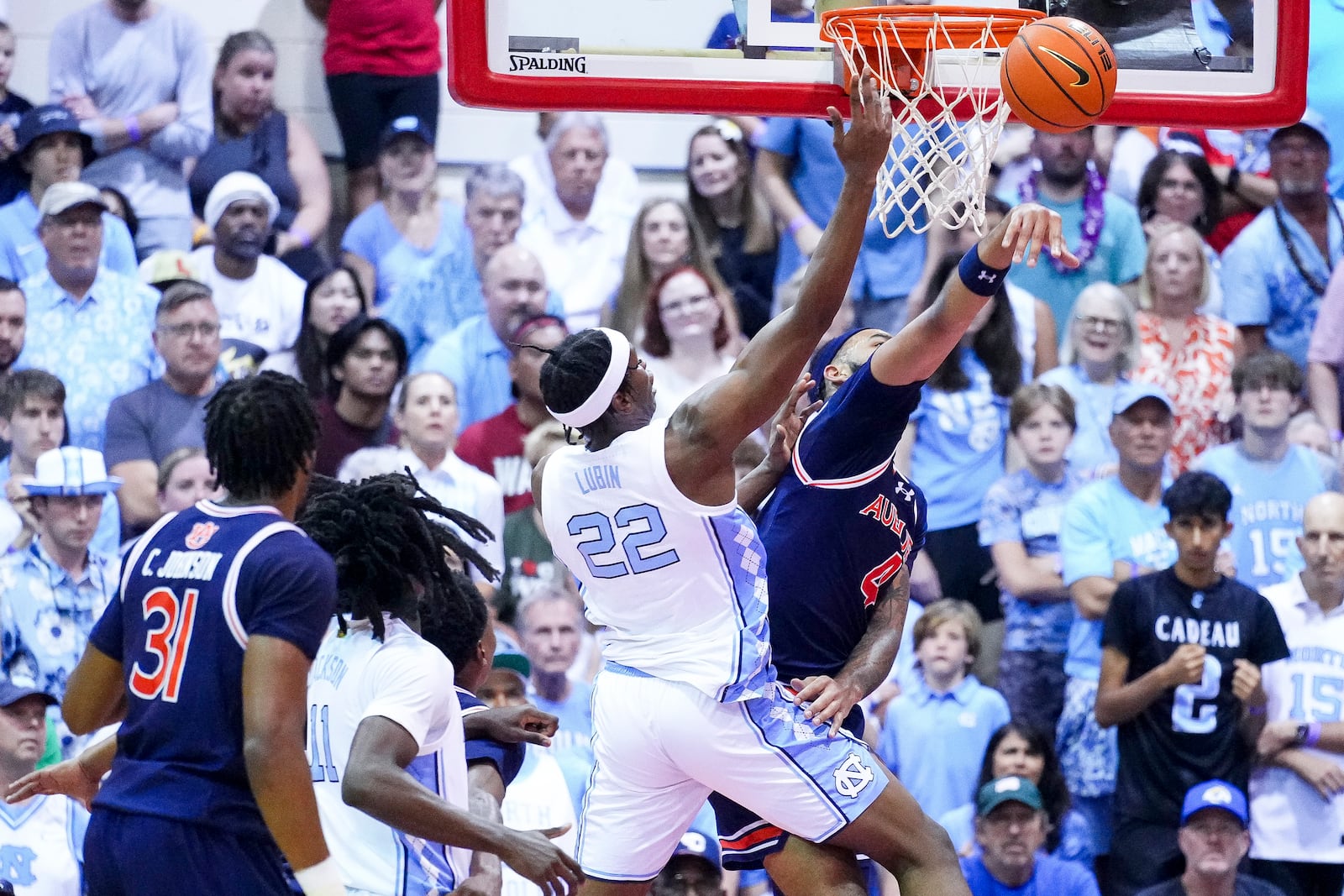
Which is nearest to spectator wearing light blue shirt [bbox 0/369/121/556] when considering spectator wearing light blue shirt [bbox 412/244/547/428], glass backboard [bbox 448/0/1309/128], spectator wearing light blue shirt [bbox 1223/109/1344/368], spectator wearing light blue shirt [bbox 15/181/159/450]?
spectator wearing light blue shirt [bbox 15/181/159/450]

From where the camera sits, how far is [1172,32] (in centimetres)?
629

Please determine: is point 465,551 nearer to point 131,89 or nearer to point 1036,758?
point 1036,758

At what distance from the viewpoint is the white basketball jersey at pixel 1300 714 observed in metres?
8.23

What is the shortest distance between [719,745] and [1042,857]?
3335mm

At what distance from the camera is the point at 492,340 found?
386 inches

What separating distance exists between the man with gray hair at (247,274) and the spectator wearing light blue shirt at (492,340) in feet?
2.55

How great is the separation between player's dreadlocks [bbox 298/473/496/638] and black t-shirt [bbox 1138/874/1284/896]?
3953mm

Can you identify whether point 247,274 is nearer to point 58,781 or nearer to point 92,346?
point 92,346

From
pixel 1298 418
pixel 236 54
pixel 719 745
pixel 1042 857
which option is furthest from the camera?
pixel 236 54

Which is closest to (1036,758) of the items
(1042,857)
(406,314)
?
(1042,857)

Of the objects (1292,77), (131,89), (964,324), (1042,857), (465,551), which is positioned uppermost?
(131,89)

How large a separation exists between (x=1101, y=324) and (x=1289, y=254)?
1.59 metres

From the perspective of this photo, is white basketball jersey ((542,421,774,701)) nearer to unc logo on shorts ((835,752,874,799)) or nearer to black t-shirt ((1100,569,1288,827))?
unc logo on shorts ((835,752,874,799))

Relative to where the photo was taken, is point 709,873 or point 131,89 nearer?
point 709,873
